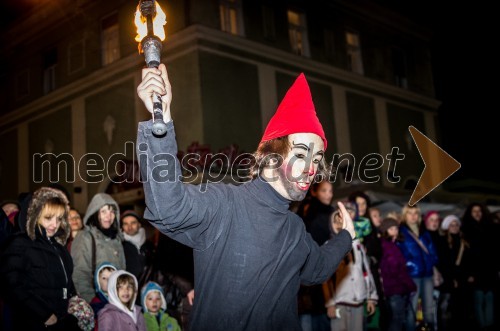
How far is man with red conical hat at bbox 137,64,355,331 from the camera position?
2.17 meters

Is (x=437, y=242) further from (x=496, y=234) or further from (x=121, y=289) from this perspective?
(x=121, y=289)

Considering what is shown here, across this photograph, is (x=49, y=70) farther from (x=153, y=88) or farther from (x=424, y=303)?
(x=153, y=88)

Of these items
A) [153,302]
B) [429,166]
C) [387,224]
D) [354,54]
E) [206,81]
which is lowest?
[153,302]

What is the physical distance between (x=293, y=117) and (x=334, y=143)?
15942mm

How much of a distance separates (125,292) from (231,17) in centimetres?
1223

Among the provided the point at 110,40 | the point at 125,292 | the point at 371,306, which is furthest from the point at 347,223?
the point at 110,40

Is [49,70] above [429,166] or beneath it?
above

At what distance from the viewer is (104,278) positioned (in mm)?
5680

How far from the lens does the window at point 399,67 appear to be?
21.6 m

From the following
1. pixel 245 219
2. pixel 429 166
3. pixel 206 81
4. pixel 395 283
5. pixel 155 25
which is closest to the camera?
pixel 155 25

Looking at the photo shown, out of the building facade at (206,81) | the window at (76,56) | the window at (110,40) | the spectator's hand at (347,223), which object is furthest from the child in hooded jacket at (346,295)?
the window at (76,56)

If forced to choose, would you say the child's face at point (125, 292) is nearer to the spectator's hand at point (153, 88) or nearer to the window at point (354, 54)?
Result: the spectator's hand at point (153, 88)

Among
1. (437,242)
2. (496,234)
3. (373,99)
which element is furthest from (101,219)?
(373,99)

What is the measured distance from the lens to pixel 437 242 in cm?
910
